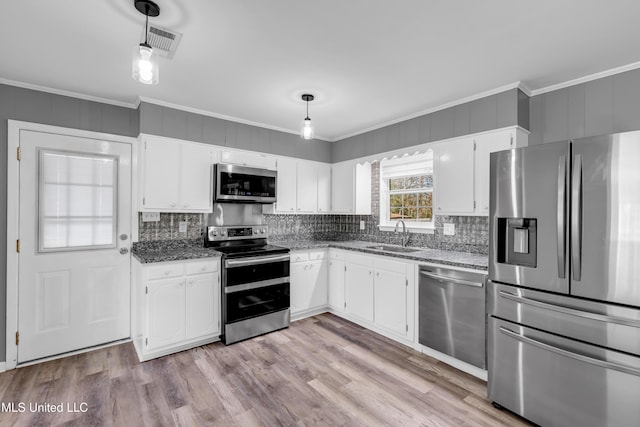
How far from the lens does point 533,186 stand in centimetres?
197

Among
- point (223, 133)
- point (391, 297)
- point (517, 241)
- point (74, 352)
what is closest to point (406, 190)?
point (391, 297)

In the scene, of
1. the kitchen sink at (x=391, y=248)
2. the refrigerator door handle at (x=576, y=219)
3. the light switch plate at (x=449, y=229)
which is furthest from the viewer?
the kitchen sink at (x=391, y=248)

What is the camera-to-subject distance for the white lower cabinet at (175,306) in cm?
276

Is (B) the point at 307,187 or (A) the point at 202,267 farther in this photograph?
(B) the point at 307,187

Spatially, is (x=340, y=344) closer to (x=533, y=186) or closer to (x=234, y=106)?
(x=533, y=186)

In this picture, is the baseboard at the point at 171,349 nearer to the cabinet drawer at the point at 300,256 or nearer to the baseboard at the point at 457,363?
the cabinet drawer at the point at 300,256

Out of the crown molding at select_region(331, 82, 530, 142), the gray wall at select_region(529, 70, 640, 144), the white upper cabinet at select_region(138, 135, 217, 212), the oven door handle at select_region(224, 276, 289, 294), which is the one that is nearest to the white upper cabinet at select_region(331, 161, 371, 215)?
the crown molding at select_region(331, 82, 530, 142)

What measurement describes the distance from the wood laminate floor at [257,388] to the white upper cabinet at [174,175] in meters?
1.48

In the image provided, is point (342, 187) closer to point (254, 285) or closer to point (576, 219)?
point (254, 285)

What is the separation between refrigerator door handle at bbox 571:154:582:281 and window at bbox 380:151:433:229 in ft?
6.19

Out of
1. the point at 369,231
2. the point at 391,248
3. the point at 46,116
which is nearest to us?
the point at 46,116

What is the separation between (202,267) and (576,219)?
2.99m

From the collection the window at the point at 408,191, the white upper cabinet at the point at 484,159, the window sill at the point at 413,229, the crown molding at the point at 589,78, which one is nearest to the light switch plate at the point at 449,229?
the window sill at the point at 413,229

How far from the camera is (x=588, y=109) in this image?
2.50m
